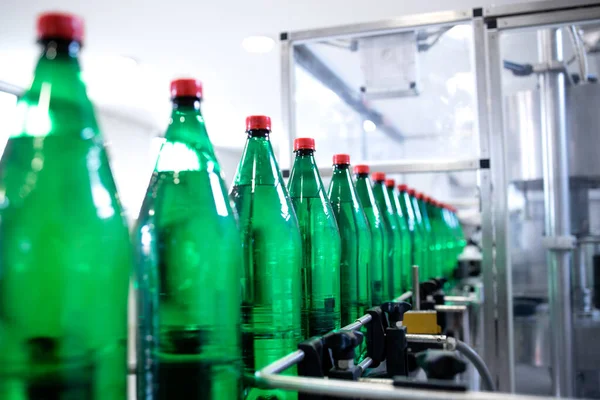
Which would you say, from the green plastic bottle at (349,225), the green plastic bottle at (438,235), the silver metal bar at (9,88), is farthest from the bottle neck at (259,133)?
the silver metal bar at (9,88)

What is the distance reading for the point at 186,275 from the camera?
44 centimetres

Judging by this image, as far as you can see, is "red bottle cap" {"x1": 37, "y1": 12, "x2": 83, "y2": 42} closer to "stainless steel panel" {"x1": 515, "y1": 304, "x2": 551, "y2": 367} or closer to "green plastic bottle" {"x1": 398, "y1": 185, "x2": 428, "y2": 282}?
"green plastic bottle" {"x1": 398, "y1": 185, "x2": 428, "y2": 282}

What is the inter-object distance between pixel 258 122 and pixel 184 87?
146 millimetres

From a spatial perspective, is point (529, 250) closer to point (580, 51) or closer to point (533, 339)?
point (533, 339)

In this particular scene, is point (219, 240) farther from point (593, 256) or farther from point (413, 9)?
point (413, 9)

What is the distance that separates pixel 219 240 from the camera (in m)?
0.46

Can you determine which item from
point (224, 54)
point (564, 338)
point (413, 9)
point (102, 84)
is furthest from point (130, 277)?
point (102, 84)

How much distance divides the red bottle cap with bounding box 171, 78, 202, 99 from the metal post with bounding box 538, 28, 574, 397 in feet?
4.81

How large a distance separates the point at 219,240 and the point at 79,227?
127 mm

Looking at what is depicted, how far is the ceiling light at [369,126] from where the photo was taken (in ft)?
7.07

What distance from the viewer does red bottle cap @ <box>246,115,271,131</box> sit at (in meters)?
0.60

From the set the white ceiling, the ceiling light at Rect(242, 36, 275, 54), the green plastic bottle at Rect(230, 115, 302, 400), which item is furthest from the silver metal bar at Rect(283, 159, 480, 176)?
the ceiling light at Rect(242, 36, 275, 54)

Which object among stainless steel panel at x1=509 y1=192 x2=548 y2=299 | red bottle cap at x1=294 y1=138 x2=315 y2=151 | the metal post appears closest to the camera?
red bottle cap at x1=294 y1=138 x2=315 y2=151

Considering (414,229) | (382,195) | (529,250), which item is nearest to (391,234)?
(382,195)
